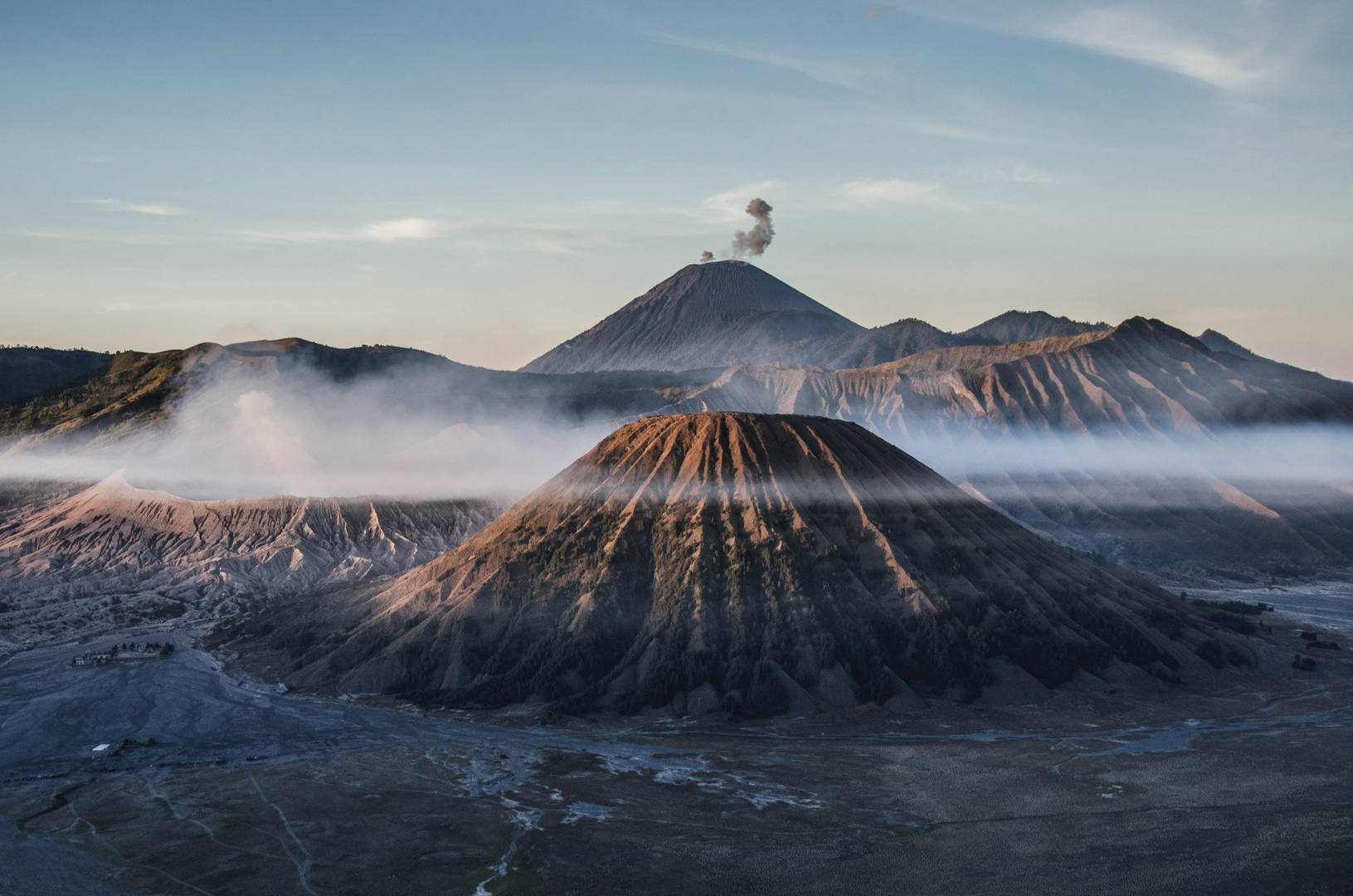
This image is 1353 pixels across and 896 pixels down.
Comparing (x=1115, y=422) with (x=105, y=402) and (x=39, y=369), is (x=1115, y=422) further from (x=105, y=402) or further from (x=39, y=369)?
(x=39, y=369)

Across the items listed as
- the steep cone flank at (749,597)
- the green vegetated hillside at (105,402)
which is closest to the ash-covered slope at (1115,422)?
the steep cone flank at (749,597)

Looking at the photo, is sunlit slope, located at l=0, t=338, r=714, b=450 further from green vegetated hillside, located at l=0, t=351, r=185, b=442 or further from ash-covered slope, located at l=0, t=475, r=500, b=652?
ash-covered slope, located at l=0, t=475, r=500, b=652

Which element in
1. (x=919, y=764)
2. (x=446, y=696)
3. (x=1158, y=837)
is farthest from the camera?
(x=446, y=696)

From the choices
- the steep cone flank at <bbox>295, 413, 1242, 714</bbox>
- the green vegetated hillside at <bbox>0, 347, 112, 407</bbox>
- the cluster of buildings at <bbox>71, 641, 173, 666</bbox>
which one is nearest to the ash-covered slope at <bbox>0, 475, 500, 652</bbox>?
the cluster of buildings at <bbox>71, 641, 173, 666</bbox>

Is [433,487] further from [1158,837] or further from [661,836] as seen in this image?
[1158,837]

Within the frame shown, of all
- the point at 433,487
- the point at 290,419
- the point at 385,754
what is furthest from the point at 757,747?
the point at 290,419

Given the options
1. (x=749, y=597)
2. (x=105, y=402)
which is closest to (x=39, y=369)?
(x=105, y=402)
